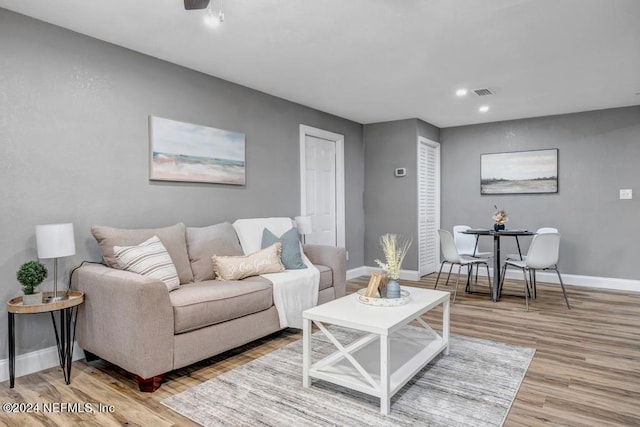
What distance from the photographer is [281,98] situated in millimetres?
4621

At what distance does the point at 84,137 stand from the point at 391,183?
164 inches

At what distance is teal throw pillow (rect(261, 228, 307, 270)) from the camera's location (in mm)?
3656

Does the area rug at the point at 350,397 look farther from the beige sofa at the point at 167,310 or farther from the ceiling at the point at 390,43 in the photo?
the ceiling at the point at 390,43

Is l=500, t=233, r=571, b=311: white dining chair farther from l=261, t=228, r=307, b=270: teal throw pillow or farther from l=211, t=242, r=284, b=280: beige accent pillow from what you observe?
l=211, t=242, r=284, b=280: beige accent pillow

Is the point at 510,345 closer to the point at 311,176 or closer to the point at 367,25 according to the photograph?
the point at 367,25

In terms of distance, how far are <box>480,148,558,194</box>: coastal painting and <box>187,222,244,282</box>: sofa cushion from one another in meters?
4.18

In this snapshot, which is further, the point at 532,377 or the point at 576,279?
the point at 576,279

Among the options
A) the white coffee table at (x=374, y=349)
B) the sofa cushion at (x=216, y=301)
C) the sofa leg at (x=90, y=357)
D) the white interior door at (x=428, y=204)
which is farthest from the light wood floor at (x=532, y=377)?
the white interior door at (x=428, y=204)

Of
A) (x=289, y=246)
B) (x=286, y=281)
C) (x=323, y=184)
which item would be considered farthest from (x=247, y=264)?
(x=323, y=184)

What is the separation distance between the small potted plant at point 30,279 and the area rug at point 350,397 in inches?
40.4

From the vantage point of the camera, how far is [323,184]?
5.49 meters

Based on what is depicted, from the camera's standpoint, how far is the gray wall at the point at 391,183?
5.73 meters

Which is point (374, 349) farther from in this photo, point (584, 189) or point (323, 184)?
point (584, 189)

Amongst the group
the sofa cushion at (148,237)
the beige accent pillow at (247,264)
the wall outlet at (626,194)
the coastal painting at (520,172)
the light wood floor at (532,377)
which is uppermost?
the coastal painting at (520,172)
